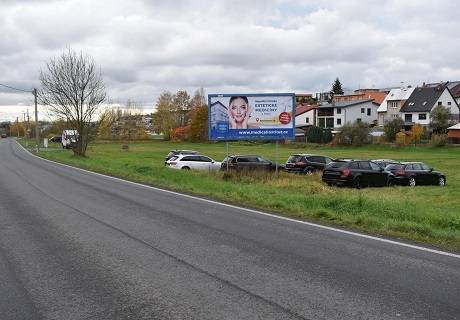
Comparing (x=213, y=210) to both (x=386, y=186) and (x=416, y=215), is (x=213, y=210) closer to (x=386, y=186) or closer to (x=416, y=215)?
(x=416, y=215)

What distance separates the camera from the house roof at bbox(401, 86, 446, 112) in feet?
323

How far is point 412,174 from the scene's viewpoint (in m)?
28.5

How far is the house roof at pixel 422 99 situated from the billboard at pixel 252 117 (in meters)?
76.4

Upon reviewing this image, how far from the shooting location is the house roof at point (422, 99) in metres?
98.4

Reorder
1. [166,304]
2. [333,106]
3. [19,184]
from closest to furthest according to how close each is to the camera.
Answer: [166,304] → [19,184] → [333,106]

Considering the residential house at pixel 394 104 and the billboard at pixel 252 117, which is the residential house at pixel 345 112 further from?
the billboard at pixel 252 117

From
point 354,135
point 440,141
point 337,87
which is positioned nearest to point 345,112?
point 354,135

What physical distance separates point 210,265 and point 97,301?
1.96m

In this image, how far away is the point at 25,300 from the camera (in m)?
5.78

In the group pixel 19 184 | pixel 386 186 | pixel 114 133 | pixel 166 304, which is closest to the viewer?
pixel 166 304

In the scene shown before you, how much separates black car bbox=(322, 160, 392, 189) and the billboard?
332 centimetres

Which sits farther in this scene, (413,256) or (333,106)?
(333,106)

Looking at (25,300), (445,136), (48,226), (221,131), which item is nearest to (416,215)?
(48,226)

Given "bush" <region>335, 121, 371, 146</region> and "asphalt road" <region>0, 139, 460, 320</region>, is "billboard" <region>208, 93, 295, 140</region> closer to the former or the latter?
"asphalt road" <region>0, 139, 460, 320</region>
